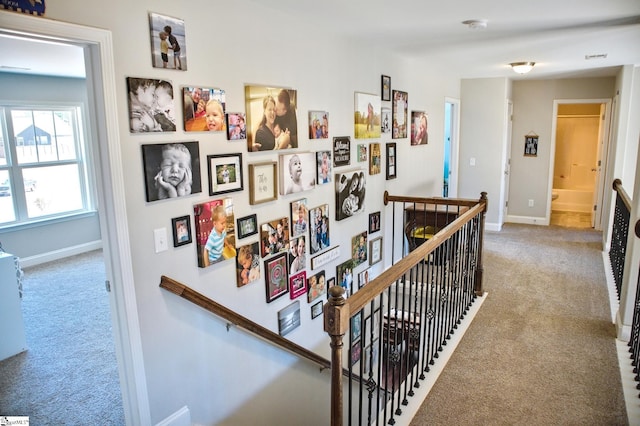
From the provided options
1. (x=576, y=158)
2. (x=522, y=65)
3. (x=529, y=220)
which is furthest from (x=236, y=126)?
(x=576, y=158)

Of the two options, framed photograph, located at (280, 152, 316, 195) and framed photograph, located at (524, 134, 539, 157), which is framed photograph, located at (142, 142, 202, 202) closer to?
framed photograph, located at (280, 152, 316, 195)

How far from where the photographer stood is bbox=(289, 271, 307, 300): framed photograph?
131 inches

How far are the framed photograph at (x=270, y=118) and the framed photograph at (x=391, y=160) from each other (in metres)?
1.75

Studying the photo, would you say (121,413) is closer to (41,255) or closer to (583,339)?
(583,339)

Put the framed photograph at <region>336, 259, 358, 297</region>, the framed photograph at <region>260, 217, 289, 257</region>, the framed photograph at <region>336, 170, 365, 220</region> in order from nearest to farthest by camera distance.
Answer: the framed photograph at <region>260, 217, 289, 257</region> → the framed photograph at <region>336, 170, 365, 220</region> → the framed photograph at <region>336, 259, 358, 297</region>

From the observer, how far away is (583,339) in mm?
3188

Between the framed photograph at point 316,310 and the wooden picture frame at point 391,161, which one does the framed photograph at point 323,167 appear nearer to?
the framed photograph at point 316,310

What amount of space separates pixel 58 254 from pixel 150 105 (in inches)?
199

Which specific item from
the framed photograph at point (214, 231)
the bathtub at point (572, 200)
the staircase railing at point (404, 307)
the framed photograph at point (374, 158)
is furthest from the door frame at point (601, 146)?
the framed photograph at point (214, 231)

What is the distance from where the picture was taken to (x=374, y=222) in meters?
4.57

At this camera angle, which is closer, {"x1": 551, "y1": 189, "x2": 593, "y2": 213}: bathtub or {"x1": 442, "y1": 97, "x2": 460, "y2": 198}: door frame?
{"x1": 442, "y1": 97, "x2": 460, "y2": 198}: door frame

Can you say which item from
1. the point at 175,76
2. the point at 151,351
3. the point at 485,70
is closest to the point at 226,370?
the point at 151,351

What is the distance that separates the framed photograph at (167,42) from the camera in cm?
216

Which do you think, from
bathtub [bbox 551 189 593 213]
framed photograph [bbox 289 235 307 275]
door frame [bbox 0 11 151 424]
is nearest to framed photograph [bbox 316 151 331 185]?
framed photograph [bbox 289 235 307 275]
